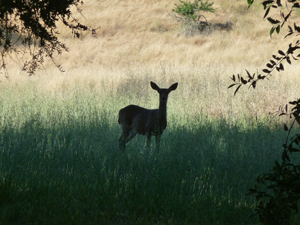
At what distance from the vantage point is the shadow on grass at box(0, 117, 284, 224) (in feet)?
14.5

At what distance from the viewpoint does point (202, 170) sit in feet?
18.7

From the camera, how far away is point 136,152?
621 centimetres

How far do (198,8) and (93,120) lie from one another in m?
31.6

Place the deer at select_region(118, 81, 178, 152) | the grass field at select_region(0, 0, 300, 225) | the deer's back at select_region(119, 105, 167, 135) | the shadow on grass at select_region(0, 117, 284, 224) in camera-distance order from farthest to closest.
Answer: the deer's back at select_region(119, 105, 167, 135)
the deer at select_region(118, 81, 178, 152)
the grass field at select_region(0, 0, 300, 225)
the shadow on grass at select_region(0, 117, 284, 224)

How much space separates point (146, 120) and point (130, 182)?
263cm

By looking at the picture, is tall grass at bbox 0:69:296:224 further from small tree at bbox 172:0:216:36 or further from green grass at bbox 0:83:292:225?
small tree at bbox 172:0:216:36

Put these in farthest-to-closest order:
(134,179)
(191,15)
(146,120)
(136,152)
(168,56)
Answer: (191,15) → (168,56) → (146,120) → (136,152) → (134,179)

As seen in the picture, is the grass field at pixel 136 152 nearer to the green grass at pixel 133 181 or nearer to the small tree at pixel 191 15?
the green grass at pixel 133 181

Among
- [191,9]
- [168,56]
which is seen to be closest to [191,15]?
[191,9]

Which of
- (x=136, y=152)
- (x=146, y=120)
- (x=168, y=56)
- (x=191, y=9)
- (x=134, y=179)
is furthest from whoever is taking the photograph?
(x=191, y=9)

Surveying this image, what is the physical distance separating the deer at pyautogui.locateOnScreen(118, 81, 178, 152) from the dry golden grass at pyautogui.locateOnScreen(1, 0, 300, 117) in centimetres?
357

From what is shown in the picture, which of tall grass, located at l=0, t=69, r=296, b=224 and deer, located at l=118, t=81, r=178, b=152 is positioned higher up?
deer, located at l=118, t=81, r=178, b=152

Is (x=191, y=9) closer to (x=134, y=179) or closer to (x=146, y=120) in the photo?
(x=146, y=120)

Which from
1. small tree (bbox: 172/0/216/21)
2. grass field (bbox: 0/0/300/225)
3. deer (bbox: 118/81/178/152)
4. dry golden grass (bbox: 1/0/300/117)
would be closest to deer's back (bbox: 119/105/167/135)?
deer (bbox: 118/81/178/152)
